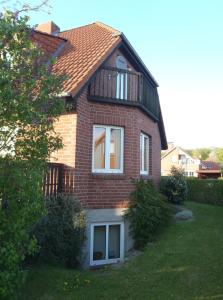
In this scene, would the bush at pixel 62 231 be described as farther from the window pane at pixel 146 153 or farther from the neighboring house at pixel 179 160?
the neighboring house at pixel 179 160

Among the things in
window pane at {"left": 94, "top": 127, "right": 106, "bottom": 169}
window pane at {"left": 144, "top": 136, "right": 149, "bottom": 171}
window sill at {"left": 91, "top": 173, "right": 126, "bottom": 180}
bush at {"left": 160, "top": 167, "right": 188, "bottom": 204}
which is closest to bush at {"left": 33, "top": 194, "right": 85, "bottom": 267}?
window sill at {"left": 91, "top": 173, "right": 126, "bottom": 180}

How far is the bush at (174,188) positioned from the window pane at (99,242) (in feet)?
20.2

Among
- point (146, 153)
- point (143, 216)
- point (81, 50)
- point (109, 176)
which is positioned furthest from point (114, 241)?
point (81, 50)

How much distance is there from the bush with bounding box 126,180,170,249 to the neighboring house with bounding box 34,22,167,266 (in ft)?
0.84

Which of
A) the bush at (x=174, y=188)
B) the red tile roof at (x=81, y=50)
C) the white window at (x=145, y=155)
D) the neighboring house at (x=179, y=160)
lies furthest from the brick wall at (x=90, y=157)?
the neighboring house at (x=179, y=160)

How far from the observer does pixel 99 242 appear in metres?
11.0

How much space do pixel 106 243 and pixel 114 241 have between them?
36cm

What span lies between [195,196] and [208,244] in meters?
13.6

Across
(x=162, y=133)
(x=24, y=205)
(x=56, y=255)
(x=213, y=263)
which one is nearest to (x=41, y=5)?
(x=24, y=205)

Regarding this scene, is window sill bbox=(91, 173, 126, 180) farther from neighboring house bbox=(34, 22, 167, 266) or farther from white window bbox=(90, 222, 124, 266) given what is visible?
white window bbox=(90, 222, 124, 266)

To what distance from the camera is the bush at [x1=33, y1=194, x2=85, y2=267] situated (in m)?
8.34

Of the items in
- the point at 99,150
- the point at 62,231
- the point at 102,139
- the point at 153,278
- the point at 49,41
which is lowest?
the point at 153,278

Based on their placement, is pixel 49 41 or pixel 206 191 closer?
pixel 49 41

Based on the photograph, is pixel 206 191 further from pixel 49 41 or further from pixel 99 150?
pixel 49 41
